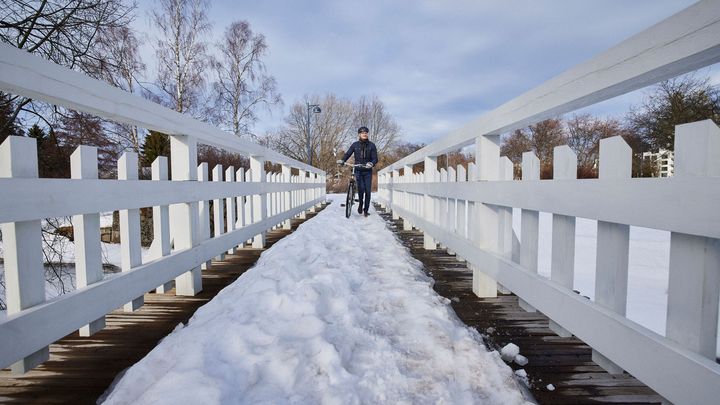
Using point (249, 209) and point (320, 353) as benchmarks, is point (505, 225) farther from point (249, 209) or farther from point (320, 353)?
point (249, 209)

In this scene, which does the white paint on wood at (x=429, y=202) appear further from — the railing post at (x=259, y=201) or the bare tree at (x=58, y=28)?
the bare tree at (x=58, y=28)

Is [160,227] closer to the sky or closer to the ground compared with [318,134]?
closer to the ground

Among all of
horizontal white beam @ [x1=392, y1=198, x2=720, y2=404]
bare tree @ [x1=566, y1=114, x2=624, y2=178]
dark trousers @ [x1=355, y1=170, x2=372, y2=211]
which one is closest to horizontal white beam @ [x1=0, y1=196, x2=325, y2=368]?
horizontal white beam @ [x1=392, y1=198, x2=720, y2=404]

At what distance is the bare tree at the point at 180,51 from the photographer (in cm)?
1377

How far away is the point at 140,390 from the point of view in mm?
1156

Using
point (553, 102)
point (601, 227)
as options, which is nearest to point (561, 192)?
point (601, 227)

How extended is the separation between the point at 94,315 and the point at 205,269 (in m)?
1.60

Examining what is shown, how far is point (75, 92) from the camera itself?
134cm

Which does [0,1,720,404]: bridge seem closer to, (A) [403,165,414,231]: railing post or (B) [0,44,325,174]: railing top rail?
(B) [0,44,325,174]: railing top rail

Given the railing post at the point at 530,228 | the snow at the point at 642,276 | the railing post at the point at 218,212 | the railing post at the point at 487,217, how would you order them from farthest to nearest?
1. the snow at the point at 642,276
2. the railing post at the point at 218,212
3. the railing post at the point at 487,217
4. the railing post at the point at 530,228

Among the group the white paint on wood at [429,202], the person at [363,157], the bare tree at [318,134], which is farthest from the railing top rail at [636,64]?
the bare tree at [318,134]

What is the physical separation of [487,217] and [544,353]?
0.92m

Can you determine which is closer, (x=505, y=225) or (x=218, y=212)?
(x=505, y=225)

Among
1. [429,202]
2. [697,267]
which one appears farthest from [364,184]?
[697,267]
